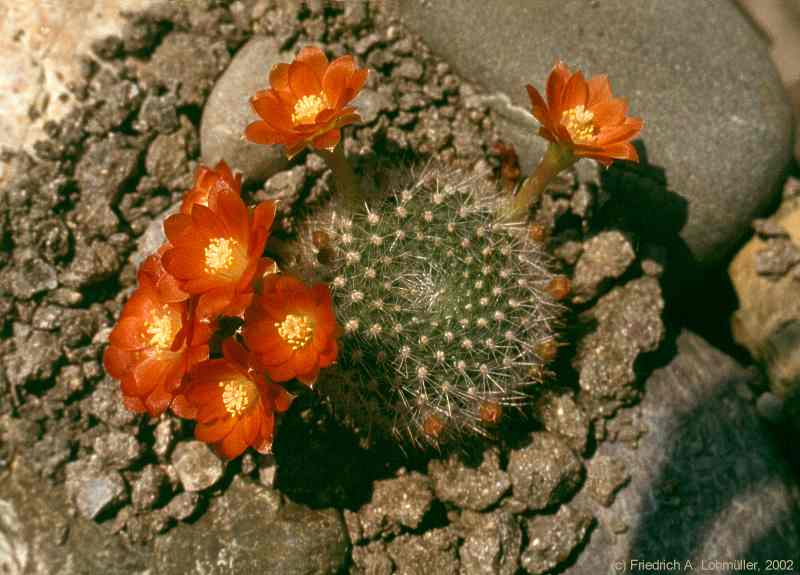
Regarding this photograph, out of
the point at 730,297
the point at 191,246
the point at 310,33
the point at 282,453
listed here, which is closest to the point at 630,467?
the point at 730,297

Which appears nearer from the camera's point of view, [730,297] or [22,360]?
[22,360]

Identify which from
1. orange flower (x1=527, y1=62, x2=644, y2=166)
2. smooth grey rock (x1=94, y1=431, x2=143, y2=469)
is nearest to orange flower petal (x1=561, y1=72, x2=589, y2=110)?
orange flower (x1=527, y1=62, x2=644, y2=166)

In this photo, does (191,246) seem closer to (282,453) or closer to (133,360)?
(133,360)

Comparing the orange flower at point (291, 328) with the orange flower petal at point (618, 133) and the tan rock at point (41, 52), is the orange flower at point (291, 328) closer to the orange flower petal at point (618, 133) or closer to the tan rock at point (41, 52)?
the orange flower petal at point (618, 133)

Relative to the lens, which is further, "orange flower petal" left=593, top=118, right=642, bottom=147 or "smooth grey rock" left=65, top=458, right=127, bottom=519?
"smooth grey rock" left=65, top=458, right=127, bottom=519

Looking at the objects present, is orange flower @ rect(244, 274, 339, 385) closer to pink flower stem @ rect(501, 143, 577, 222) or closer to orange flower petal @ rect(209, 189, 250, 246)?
orange flower petal @ rect(209, 189, 250, 246)

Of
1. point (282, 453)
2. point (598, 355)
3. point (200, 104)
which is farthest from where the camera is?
point (200, 104)
